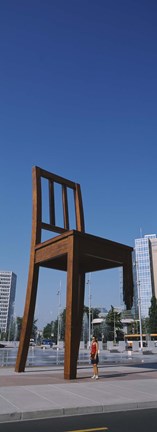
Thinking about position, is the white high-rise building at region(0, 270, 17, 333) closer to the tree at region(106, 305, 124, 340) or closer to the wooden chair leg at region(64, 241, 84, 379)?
the tree at region(106, 305, 124, 340)

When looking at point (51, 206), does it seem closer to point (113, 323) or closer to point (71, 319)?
point (71, 319)

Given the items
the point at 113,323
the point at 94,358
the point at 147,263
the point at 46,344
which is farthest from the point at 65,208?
the point at 147,263

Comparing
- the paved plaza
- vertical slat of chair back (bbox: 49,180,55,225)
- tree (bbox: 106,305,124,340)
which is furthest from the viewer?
tree (bbox: 106,305,124,340)

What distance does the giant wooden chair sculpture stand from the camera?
35.3ft

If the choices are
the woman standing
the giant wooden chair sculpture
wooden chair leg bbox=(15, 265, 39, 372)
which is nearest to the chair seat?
the giant wooden chair sculpture

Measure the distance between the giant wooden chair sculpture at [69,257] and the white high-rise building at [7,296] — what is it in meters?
122

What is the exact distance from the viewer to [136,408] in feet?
23.6

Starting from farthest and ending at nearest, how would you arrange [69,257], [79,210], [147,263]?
[147,263], [79,210], [69,257]

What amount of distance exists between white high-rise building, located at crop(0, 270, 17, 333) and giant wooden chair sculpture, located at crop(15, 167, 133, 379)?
121782 mm

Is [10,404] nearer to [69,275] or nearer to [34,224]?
[69,275]

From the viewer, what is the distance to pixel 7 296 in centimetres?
13900

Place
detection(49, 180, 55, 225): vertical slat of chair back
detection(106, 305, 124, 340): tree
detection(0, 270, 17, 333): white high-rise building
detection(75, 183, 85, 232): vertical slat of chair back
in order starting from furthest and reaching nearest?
detection(0, 270, 17, 333): white high-rise building → detection(106, 305, 124, 340): tree → detection(75, 183, 85, 232): vertical slat of chair back → detection(49, 180, 55, 225): vertical slat of chair back

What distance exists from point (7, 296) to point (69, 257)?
5262 inches

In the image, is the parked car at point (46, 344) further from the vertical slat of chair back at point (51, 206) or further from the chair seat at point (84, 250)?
the vertical slat of chair back at point (51, 206)
